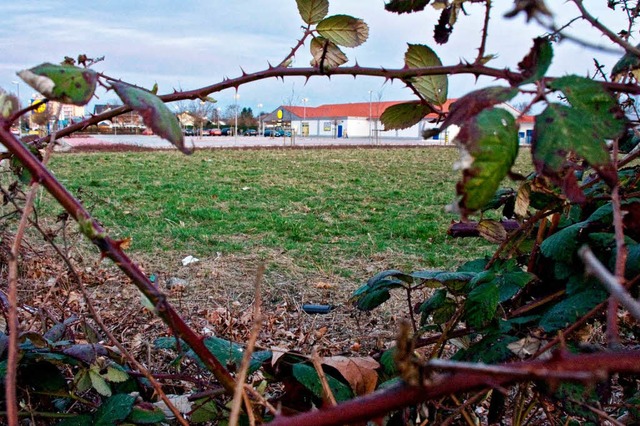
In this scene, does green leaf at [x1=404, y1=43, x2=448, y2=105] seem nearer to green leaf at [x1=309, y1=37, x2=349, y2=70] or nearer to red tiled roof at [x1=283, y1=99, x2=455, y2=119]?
green leaf at [x1=309, y1=37, x2=349, y2=70]

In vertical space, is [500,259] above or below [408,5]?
below

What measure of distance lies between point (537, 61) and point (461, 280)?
515mm

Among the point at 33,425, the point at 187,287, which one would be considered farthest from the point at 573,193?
the point at 187,287

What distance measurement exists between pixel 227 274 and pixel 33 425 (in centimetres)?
281

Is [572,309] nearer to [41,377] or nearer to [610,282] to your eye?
[610,282]

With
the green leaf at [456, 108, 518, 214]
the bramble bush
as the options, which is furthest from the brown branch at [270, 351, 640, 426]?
the green leaf at [456, 108, 518, 214]

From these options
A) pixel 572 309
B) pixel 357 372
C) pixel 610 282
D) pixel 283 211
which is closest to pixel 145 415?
pixel 357 372

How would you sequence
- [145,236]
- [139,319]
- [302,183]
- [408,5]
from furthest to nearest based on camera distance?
1. [302,183]
2. [145,236]
3. [139,319]
4. [408,5]

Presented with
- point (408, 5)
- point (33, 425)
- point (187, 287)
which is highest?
point (408, 5)

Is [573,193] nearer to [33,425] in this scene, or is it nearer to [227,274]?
[33,425]

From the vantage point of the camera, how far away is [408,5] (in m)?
0.64

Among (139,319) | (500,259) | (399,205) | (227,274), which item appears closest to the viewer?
(500,259)

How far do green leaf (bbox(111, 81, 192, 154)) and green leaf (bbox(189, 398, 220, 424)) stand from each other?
0.49 metres

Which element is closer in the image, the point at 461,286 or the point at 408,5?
the point at 408,5
